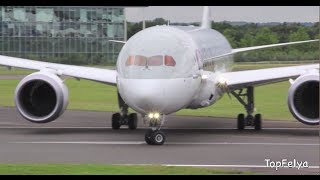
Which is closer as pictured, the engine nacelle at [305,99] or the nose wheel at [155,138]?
the nose wheel at [155,138]

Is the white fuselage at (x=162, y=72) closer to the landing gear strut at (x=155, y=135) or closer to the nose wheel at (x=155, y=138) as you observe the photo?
the landing gear strut at (x=155, y=135)

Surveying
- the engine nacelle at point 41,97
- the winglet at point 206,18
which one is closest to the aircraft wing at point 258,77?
the engine nacelle at point 41,97

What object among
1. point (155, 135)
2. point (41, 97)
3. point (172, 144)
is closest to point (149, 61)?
point (155, 135)

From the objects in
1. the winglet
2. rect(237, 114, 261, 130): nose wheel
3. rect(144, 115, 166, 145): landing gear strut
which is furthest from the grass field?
rect(144, 115, 166, 145): landing gear strut

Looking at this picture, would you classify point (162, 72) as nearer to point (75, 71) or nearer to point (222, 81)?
point (222, 81)

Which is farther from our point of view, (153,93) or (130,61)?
(130,61)

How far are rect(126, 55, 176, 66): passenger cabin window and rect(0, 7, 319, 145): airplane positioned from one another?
2 cm

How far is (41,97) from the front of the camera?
82.4 ft

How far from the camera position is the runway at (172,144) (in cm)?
1822

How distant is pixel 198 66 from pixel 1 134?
5727mm

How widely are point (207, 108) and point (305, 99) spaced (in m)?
11.6

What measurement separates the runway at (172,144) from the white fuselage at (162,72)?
105 centimetres
